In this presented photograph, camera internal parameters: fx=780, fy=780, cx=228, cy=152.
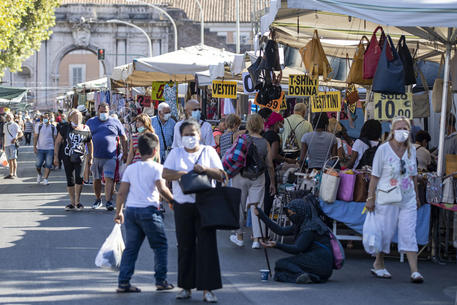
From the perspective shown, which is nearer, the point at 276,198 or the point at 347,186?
the point at 347,186

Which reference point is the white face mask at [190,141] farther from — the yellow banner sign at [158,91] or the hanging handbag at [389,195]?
the yellow banner sign at [158,91]

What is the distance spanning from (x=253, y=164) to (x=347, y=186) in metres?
1.31

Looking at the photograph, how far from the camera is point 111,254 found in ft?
26.0

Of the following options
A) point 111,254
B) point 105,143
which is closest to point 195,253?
point 111,254

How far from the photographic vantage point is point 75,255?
9.81m

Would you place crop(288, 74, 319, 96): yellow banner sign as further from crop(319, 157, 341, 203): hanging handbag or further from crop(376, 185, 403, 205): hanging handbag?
crop(376, 185, 403, 205): hanging handbag

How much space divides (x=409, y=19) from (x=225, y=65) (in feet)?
23.3

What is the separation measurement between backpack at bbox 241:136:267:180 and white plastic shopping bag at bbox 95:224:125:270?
2832 mm

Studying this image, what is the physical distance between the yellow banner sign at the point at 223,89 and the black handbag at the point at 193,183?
8708mm

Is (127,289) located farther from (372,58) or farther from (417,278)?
(372,58)

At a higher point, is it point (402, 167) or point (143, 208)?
point (402, 167)

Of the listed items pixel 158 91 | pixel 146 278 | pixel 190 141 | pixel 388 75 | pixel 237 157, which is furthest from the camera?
pixel 158 91

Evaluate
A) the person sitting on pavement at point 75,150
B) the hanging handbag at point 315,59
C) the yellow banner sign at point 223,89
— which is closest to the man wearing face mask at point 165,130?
the person sitting on pavement at point 75,150

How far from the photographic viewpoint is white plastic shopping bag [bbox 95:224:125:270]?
787 cm
